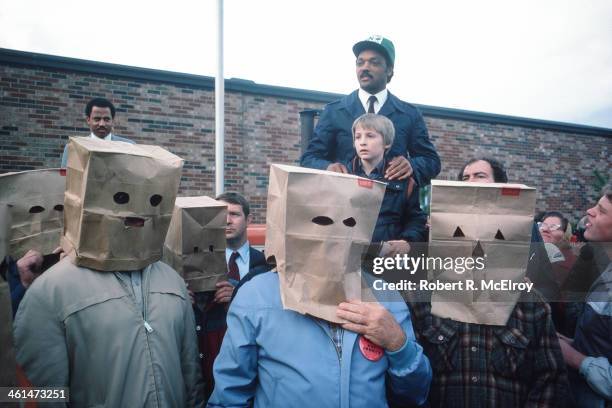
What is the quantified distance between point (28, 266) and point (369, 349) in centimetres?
162

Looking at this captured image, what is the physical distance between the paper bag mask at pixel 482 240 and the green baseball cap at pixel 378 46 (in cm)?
125

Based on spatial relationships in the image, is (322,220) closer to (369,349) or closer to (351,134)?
(369,349)

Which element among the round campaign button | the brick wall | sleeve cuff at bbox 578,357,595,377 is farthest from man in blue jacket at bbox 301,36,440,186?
the brick wall

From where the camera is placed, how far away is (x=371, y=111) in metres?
2.80

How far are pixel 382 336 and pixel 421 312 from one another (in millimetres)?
454

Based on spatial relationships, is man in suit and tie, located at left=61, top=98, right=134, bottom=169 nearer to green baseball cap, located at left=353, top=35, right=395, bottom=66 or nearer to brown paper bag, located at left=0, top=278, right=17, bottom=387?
green baseball cap, located at left=353, top=35, right=395, bottom=66

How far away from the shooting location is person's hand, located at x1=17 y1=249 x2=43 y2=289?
2.11m

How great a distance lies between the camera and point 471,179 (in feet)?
8.34

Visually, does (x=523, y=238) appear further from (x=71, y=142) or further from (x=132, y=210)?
(x=71, y=142)

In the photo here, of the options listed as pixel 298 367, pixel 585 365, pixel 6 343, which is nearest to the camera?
pixel 6 343

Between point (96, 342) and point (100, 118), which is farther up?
point (100, 118)

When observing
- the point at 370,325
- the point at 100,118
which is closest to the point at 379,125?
the point at 370,325

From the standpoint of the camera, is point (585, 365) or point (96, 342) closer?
point (96, 342)

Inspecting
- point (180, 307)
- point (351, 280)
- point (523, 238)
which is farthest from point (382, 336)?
point (180, 307)
